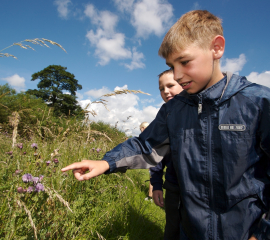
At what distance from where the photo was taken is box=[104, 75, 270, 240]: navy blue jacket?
1.15 m

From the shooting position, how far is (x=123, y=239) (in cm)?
197

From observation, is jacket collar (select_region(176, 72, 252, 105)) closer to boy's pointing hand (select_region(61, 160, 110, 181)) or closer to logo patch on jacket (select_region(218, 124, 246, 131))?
logo patch on jacket (select_region(218, 124, 246, 131))

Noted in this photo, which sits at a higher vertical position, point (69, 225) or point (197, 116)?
point (197, 116)

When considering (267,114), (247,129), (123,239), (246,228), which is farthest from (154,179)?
(267,114)

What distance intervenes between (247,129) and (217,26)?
37.0 inches

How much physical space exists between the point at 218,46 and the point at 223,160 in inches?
36.3

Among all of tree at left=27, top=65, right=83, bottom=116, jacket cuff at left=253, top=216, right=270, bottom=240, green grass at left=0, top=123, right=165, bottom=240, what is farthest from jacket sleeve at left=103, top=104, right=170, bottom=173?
tree at left=27, top=65, right=83, bottom=116

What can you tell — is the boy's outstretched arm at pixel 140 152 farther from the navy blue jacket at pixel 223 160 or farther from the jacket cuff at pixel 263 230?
the jacket cuff at pixel 263 230

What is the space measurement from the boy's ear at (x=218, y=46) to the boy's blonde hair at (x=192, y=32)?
4 centimetres

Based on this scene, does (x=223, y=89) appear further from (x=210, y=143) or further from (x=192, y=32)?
(x=192, y=32)

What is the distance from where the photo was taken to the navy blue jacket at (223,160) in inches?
45.2

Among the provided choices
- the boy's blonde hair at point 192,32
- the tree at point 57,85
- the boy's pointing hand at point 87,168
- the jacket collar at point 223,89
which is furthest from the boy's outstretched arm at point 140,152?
the tree at point 57,85

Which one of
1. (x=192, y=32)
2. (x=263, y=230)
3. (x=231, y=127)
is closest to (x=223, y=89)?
(x=231, y=127)

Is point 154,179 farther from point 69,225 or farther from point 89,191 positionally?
point 69,225
